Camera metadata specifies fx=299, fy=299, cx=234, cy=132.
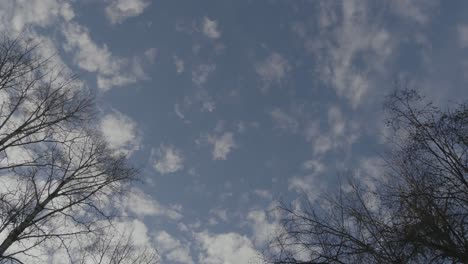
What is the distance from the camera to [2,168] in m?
7.02

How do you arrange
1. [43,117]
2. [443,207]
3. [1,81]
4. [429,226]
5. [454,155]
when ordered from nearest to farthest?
1. [429,226]
2. [443,207]
3. [454,155]
4. [1,81]
5. [43,117]

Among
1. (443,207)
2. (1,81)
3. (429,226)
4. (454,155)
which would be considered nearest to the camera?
(429,226)

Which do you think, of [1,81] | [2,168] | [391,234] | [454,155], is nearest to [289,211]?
[391,234]

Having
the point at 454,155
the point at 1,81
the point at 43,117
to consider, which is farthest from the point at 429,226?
the point at 1,81

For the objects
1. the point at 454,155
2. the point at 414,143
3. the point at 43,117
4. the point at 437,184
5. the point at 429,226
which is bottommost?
the point at 429,226

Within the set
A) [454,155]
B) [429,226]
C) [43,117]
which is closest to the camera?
[429,226]

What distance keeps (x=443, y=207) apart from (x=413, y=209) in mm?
659

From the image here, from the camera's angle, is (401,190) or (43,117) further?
(43,117)

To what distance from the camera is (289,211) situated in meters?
8.79

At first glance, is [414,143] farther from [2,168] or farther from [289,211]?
[2,168]

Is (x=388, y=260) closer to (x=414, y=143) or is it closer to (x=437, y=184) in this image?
(x=437, y=184)

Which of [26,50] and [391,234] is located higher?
[26,50]

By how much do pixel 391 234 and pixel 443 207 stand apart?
4.19 ft

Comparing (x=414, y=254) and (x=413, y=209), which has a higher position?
(x=413, y=209)
